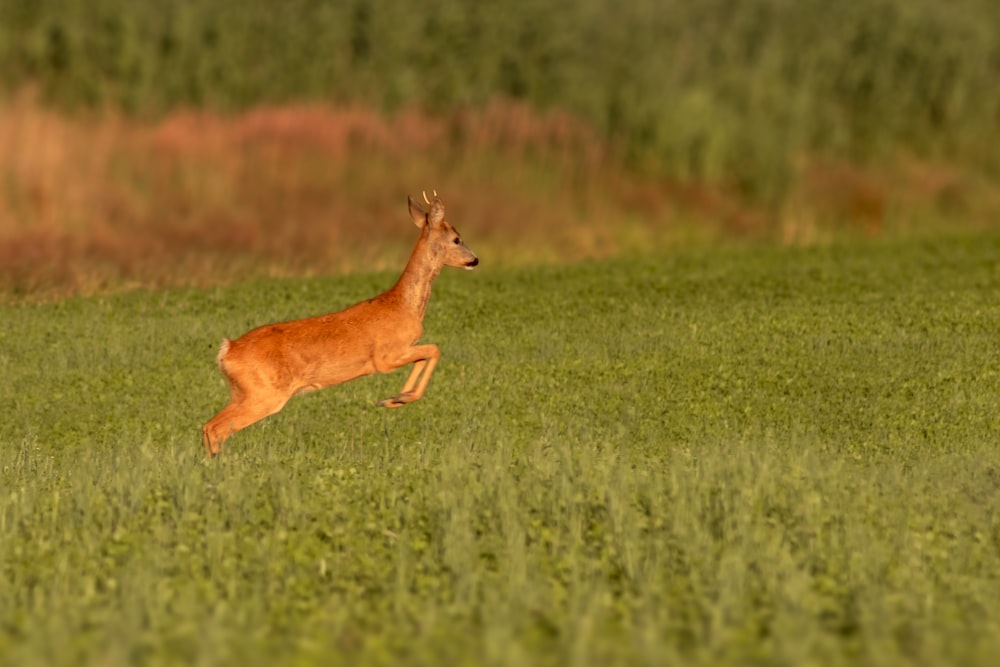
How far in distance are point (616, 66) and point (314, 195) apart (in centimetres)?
892

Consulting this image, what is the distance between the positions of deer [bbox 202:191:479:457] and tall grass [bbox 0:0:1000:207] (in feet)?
57.5

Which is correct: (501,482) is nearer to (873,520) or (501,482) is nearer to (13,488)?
(873,520)

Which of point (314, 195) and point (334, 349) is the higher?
point (334, 349)

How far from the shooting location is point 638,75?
35.0 m

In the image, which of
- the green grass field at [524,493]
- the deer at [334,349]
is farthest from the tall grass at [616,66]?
the deer at [334,349]

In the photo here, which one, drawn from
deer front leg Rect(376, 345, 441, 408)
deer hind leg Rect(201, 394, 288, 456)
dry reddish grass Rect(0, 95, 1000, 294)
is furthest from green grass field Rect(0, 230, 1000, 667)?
dry reddish grass Rect(0, 95, 1000, 294)

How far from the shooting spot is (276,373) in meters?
13.5

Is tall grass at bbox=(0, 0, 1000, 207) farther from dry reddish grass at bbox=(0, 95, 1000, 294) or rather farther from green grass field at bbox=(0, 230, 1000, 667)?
green grass field at bbox=(0, 230, 1000, 667)

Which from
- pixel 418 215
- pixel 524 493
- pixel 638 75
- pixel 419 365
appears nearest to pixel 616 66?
pixel 638 75

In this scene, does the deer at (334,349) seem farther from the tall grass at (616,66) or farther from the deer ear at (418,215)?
the tall grass at (616,66)

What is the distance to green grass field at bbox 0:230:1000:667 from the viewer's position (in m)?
9.20

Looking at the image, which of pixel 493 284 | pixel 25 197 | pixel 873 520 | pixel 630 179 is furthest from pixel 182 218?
pixel 873 520

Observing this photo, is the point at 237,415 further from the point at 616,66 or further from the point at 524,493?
the point at 616,66

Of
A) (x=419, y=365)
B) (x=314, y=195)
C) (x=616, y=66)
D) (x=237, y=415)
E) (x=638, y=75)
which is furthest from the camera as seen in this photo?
(x=616, y=66)
